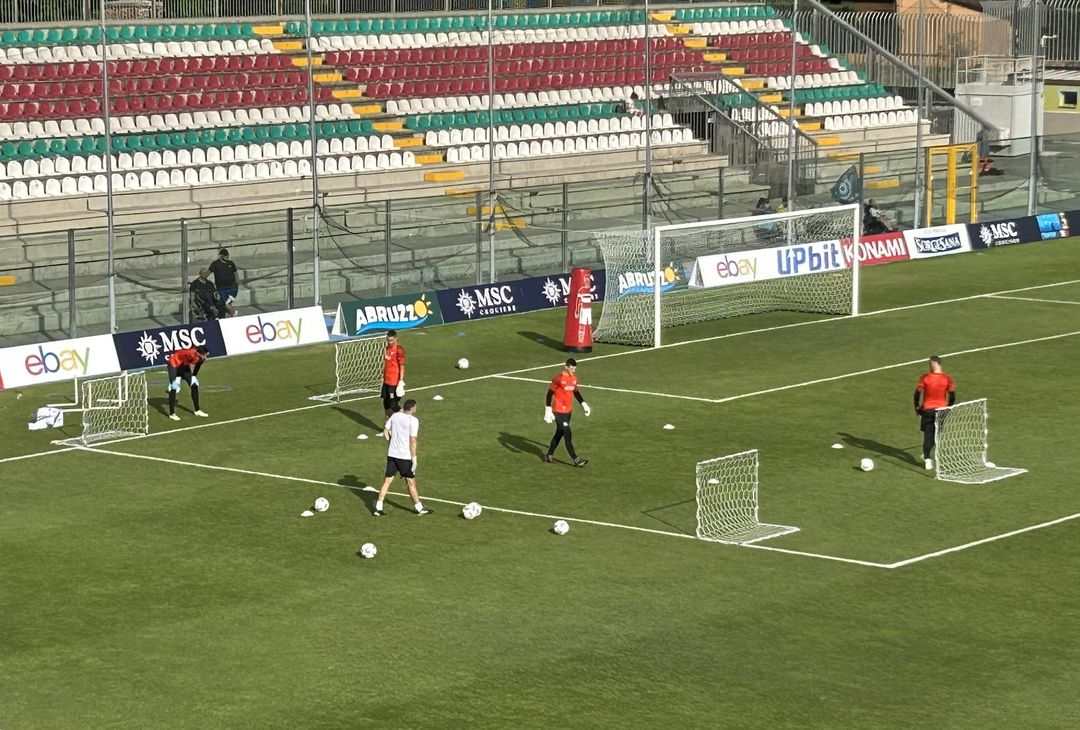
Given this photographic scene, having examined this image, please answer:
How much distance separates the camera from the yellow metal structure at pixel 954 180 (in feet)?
171

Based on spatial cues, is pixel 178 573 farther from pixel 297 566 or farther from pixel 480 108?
pixel 480 108

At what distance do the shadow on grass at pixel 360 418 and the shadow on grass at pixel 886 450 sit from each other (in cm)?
759

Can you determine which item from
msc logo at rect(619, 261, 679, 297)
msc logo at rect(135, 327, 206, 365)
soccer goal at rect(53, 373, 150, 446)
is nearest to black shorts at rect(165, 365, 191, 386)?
soccer goal at rect(53, 373, 150, 446)

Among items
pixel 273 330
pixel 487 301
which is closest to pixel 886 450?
pixel 273 330

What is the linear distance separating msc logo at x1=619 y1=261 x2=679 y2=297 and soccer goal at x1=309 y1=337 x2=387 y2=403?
6222mm

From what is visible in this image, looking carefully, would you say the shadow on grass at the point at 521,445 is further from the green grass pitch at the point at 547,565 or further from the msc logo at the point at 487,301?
the msc logo at the point at 487,301

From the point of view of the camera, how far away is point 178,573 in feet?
73.2

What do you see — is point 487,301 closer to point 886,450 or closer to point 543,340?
point 543,340

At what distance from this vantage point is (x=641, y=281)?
41375mm

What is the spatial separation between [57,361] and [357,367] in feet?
18.3

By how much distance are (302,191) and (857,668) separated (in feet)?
101

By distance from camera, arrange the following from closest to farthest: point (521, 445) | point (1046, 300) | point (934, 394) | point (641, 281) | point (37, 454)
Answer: point (934, 394), point (37, 454), point (521, 445), point (641, 281), point (1046, 300)

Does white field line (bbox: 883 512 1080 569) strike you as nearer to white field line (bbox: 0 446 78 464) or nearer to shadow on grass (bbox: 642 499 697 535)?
shadow on grass (bbox: 642 499 697 535)

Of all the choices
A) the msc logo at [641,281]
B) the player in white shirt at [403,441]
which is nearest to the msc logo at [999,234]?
the msc logo at [641,281]
